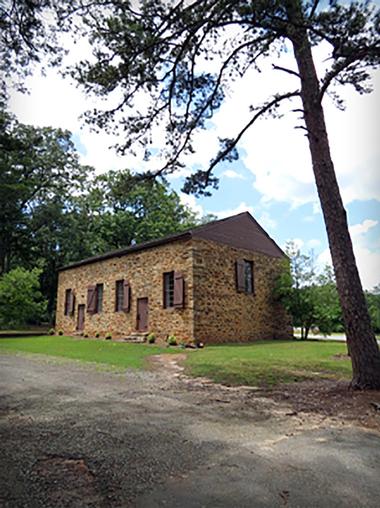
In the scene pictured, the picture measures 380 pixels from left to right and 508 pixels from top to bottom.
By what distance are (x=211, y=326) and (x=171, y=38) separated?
33.4 feet

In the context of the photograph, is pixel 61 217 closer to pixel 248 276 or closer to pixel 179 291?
pixel 248 276

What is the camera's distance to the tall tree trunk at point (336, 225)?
549 cm

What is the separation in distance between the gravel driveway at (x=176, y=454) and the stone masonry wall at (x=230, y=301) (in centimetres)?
848

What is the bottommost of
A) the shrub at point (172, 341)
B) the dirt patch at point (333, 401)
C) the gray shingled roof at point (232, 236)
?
the dirt patch at point (333, 401)

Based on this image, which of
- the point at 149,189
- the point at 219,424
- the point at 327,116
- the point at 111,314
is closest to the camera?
the point at 219,424

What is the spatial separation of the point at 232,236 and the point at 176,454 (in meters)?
13.6

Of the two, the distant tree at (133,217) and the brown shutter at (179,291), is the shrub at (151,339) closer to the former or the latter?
the brown shutter at (179,291)

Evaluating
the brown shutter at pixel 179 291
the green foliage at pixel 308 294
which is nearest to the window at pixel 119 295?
the brown shutter at pixel 179 291

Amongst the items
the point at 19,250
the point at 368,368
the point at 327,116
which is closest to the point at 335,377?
the point at 368,368

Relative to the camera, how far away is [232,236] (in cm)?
1611

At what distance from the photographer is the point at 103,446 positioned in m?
3.08

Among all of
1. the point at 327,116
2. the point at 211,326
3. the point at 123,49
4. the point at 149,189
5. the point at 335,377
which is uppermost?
the point at 123,49

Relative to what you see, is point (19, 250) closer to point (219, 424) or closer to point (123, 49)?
point (123, 49)

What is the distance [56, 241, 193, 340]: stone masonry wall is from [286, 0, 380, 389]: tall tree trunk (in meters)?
8.01
